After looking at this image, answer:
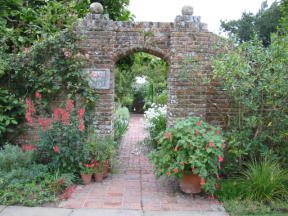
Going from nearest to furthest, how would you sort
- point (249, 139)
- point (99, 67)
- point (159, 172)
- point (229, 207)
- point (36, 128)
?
point (229, 207) < point (159, 172) < point (249, 139) < point (99, 67) < point (36, 128)

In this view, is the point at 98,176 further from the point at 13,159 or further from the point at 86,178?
the point at 13,159

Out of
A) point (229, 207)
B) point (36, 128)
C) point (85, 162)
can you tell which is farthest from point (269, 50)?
point (36, 128)

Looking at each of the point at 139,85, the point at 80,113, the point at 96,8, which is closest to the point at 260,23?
the point at 139,85

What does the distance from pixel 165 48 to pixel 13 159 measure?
327 centimetres

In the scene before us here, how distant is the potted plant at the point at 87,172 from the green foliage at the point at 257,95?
234cm

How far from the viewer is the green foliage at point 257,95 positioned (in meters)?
3.94

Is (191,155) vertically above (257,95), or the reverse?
(257,95)

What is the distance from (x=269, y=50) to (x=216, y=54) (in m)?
0.96

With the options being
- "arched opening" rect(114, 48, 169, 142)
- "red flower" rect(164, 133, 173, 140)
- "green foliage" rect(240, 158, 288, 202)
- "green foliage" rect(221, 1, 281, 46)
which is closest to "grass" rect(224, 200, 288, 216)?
"green foliage" rect(240, 158, 288, 202)

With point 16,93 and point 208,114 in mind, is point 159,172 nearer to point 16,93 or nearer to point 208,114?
point 208,114

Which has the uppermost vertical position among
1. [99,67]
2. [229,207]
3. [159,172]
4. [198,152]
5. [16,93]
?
[99,67]

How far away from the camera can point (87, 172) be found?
4348mm

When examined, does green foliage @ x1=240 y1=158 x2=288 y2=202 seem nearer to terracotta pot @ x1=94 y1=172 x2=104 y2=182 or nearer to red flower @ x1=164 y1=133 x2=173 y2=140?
red flower @ x1=164 y1=133 x2=173 y2=140

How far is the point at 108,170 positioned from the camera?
491 centimetres
